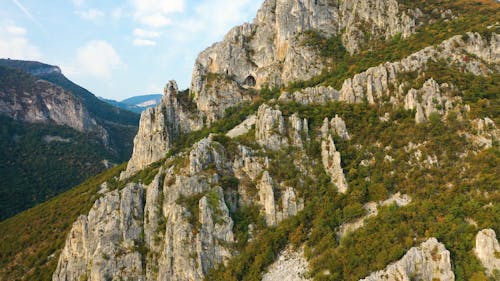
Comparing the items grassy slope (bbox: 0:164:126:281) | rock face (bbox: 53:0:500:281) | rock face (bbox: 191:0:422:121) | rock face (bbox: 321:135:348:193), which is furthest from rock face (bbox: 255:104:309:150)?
grassy slope (bbox: 0:164:126:281)

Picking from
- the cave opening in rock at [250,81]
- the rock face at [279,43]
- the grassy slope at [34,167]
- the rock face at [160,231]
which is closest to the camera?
the rock face at [160,231]

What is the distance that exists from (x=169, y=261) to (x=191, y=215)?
7.60 metres

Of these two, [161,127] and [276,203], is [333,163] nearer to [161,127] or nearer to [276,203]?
[276,203]

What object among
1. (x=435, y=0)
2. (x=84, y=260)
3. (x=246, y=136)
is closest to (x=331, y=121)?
(x=246, y=136)

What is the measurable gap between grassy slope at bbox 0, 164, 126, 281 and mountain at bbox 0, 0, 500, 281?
484 mm

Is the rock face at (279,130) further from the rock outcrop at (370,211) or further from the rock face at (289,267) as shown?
the rock face at (289,267)

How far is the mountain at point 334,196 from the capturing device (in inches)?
1649

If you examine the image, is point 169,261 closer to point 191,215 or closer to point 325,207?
point 191,215

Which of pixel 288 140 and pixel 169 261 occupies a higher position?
pixel 288 140

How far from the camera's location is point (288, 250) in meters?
50.5

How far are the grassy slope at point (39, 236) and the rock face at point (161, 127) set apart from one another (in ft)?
50.6

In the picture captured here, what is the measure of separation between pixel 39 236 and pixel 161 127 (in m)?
40.1

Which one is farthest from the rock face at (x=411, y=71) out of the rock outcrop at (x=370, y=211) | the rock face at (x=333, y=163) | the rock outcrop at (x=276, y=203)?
the rock outcrop at (x=276, y=203)

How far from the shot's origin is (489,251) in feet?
117
